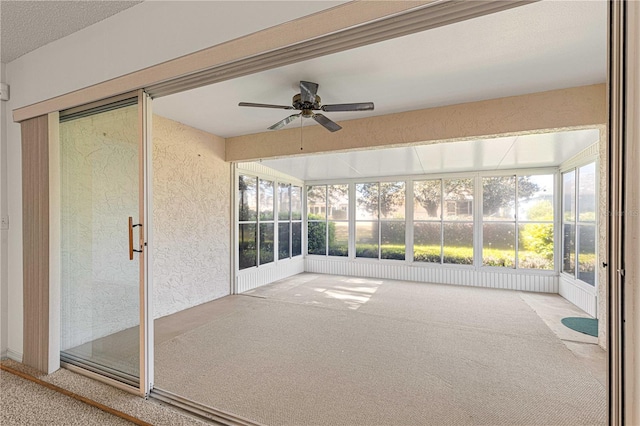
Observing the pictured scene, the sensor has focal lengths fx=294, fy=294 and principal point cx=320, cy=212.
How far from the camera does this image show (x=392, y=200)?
6.56m

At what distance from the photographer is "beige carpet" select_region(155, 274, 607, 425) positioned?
1985 millimetres

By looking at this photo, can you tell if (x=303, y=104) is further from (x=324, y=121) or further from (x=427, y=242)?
(x=427, y=242)

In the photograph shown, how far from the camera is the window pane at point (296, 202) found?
6.85 meters

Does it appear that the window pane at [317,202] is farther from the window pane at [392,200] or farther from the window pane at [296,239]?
the window pane at [392,200]

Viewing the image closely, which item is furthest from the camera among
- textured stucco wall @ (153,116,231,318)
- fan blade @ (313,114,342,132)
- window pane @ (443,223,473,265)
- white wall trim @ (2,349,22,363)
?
window pane @ (443,223,473,265)

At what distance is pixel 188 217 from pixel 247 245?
140 centimetres

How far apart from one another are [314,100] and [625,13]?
2.12m

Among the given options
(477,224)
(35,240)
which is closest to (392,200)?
(477,224)

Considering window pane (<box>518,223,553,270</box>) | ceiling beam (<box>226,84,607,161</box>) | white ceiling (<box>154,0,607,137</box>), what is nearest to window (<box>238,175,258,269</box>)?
ceiling beam (<box>226,84,607,161</box>)

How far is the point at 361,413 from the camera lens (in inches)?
76.9

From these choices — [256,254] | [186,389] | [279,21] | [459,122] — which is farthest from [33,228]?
[459,122]

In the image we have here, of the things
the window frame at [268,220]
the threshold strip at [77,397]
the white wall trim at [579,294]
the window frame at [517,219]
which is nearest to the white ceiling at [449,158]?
the window frame at [517,219]

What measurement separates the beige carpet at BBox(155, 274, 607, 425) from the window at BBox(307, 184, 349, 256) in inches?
110

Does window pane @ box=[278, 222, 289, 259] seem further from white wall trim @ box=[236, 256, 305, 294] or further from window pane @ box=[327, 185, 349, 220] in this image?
window pane @ box=[327, 185, 349, 220]
